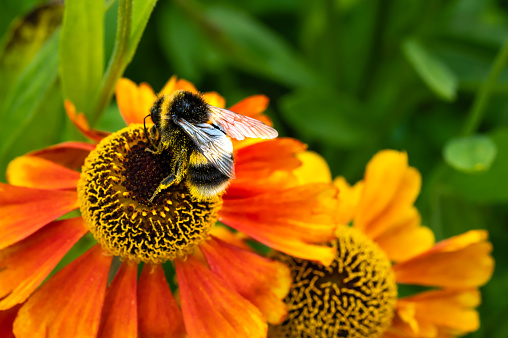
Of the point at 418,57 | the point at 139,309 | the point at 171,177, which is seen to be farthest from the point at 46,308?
the point at 418,57

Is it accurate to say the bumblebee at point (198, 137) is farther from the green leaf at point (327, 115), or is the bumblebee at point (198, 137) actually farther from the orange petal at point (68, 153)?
the green leaf at point (327, 115)

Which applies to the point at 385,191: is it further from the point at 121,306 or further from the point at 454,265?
the point at 121,306

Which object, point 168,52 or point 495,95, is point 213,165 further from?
point 495,95

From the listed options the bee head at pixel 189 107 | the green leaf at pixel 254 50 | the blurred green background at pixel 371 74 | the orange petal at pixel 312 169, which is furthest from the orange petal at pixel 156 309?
the green leaf at pixel 254 50

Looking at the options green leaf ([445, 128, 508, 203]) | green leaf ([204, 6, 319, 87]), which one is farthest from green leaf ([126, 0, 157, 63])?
green leaf ([445, 128, 508, 203])

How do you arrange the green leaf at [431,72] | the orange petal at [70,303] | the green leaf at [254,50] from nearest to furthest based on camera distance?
the orange petal at [70,303]
the green leaf at [431,72]
the green leaf at [254,50]

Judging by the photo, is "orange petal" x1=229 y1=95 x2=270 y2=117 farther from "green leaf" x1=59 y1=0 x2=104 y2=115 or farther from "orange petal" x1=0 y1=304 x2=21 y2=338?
"orange petal" x1=0 y1=304 x2=21 y2=338
